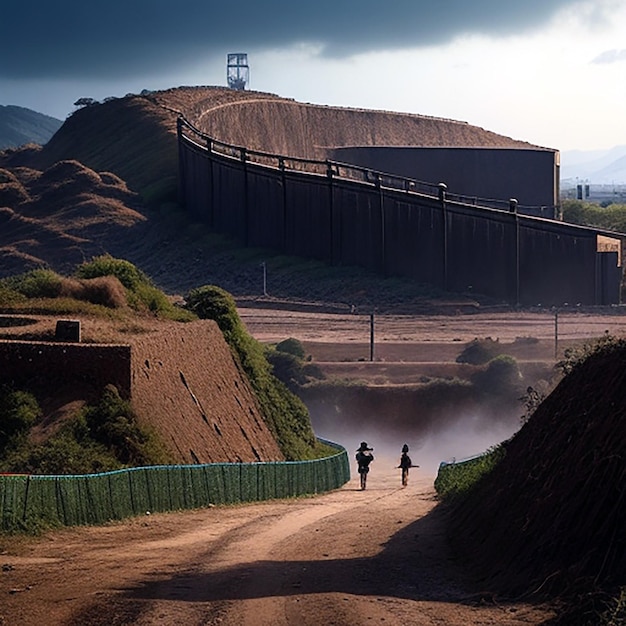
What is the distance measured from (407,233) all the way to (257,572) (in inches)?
2610

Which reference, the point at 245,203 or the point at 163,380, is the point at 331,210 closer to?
the point at 245,203

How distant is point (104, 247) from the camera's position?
361ft

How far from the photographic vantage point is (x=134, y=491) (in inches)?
986

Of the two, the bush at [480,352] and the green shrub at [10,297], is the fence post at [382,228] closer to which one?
the bush at [480,352]

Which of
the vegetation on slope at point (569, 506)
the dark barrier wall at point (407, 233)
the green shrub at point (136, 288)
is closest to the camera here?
the vegetation on slope at point (569, 506)

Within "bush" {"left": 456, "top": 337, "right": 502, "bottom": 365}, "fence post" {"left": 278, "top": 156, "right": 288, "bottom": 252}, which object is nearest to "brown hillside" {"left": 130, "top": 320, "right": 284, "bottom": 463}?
"bush" {"left": 456, "top": 337, "right": 502, "bottom": 365}

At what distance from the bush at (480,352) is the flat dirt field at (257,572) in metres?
35.8

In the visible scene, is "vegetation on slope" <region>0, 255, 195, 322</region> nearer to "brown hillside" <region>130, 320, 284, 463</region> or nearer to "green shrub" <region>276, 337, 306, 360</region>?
"brown hillside" <region>130, 320, 284, 463</region>

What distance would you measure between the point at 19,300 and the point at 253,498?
9.93 meters

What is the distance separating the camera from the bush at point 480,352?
65125 millimetres

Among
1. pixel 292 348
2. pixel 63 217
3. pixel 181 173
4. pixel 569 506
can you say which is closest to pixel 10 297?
pixel 569 506

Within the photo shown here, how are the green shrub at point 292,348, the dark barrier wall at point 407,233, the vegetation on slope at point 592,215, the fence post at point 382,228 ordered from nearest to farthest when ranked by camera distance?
the green shrub at point 292,348 → the dark barrier wall at point 407,233 → the fence post at point 382,228 → the vegetation on slope at point 592,215

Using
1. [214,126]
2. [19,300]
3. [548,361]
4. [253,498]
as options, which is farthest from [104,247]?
[253,498]

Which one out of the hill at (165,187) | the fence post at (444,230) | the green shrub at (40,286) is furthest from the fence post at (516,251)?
the green shrub at (40,286)
